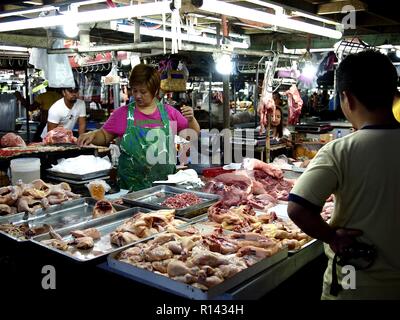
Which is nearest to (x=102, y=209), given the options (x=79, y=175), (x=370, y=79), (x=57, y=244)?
(x=57, y=244)

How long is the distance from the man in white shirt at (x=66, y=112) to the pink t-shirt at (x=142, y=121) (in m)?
3.31

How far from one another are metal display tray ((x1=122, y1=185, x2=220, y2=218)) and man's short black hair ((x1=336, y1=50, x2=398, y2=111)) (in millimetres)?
1853

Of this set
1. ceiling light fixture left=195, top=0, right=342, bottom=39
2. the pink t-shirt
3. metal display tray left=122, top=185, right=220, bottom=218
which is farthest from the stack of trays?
ceiling light fixture left=195, top=0, right=342, bottom=39

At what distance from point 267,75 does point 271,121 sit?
1.01 metres

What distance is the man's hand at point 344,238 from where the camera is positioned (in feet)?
6.45

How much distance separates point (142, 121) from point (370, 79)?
117 inches

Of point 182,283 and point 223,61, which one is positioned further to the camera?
point 223,61

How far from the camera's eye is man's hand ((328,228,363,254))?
1965 millimetres

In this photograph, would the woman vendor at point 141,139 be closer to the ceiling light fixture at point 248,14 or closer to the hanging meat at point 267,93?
the ceiling light fixture at point 248,14

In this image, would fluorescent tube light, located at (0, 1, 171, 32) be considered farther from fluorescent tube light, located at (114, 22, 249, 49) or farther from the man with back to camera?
fluorescent tube light, located at (114, 22, 249, 49)

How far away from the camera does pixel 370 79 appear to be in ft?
6.27

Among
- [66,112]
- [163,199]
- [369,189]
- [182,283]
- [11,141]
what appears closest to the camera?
[369,189]

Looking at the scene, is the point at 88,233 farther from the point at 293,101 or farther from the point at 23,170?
the point at 293,101
